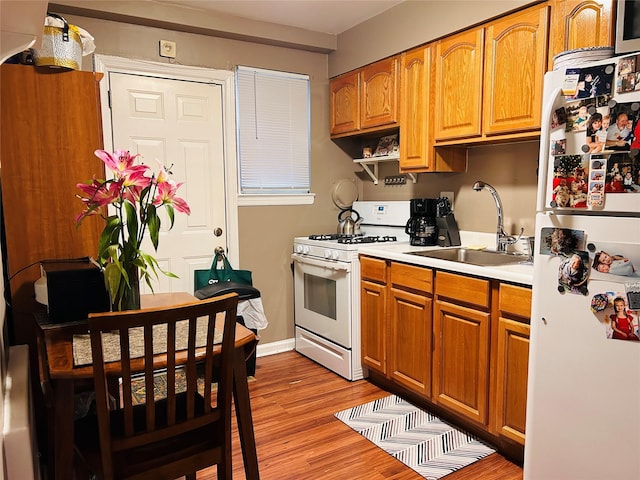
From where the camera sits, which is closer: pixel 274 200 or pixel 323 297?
pixel 323 297

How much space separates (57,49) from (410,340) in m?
2.32

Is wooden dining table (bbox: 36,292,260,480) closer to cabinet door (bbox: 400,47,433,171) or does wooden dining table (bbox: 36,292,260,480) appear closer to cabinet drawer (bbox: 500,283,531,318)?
cabinet drawer (bbox: 500,283,531,318)

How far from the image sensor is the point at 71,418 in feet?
4.33

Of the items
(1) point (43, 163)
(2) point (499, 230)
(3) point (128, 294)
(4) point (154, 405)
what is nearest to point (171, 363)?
(4) point (154, 405)

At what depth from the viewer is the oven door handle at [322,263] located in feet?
10.2

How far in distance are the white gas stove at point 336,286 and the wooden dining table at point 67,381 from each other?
154 cm

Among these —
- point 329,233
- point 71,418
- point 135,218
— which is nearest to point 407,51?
point 329,233


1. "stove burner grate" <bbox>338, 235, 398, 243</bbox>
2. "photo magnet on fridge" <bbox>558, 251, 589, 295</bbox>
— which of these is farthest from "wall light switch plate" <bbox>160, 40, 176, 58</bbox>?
"photo magnet on fridge" <bbox>558, 251, 589, 295</bbox>

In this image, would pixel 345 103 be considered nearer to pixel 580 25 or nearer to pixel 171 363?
pixel 580 25

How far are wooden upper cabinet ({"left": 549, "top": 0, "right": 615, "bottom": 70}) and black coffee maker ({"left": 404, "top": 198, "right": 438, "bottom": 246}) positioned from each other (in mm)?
1185

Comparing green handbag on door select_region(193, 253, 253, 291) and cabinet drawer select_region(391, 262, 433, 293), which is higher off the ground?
cabinet drawer select_region(391, 262, 433, 293)

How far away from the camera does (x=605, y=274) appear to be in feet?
5.23

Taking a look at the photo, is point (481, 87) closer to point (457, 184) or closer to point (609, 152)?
point (457, 184)

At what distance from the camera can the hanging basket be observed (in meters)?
1.92
